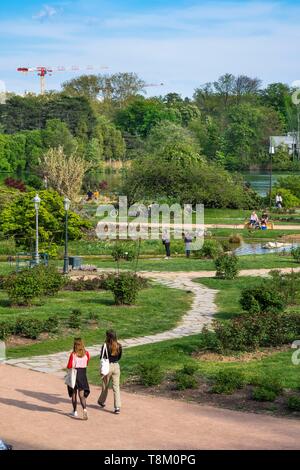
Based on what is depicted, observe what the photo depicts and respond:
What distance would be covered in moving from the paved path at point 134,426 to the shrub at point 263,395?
0.56 meters

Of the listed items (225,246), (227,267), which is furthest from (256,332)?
(225,246)

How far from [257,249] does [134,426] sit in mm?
22447

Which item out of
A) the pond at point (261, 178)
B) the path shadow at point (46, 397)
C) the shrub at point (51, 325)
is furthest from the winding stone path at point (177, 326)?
the pond at point (261, 178)

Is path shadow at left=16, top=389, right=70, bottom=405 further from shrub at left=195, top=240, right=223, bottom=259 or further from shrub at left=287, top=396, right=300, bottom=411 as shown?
shrub at left=195, top=240, right=223, bottom=259

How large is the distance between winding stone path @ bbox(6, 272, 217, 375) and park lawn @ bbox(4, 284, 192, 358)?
0.76 ft

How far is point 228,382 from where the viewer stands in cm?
1272

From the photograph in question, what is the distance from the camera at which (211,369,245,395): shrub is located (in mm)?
12555

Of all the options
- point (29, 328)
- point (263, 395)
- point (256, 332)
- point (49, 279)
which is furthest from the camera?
point (49, 279)

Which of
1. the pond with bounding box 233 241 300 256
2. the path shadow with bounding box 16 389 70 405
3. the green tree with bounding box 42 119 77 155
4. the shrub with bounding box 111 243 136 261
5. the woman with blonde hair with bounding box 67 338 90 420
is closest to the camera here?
the woman with blonde hair with bounding box 67 338 90 420

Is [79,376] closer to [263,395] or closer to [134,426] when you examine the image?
[134,426]

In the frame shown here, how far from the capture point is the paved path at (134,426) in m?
10.2

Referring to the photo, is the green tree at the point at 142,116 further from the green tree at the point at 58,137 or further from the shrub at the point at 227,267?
the shrub at the point at 227,267

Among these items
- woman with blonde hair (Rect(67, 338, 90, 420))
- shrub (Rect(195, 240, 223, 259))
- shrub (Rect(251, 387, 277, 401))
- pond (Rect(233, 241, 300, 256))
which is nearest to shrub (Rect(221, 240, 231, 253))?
pond (Rect(233, 241, 300, 256))
